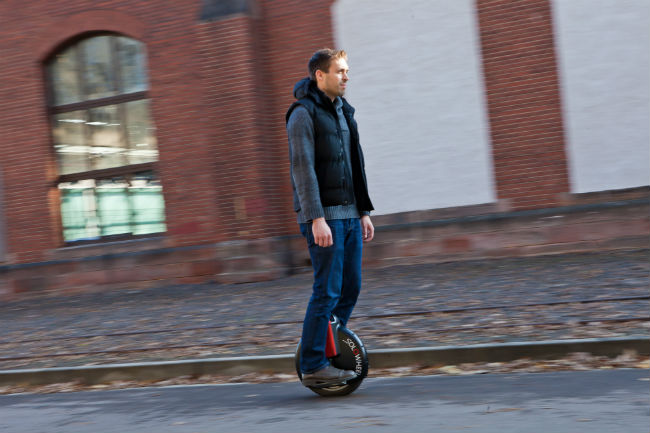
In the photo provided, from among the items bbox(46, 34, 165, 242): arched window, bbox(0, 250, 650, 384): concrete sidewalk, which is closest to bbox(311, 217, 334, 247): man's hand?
bbox(0, 250, 650, 384): concrete sidewalk

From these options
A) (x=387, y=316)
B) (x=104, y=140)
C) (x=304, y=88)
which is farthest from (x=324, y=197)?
(x=104, y=140)

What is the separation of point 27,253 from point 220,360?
7916 millimetres

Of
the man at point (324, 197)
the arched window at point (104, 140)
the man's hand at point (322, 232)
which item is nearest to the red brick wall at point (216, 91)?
the arched window at point (104, 140)

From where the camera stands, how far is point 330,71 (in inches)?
183

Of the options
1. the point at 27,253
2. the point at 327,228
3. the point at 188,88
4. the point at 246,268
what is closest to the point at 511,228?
the point at 246,268

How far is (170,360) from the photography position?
21.3 feet

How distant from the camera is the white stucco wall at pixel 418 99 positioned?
10922 mm

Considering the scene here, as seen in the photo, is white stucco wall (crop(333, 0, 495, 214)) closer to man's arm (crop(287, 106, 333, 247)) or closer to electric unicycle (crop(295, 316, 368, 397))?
electric unicycle (crop(295, 316, 368, 397))

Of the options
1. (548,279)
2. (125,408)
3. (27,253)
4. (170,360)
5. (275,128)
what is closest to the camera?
(125,408)

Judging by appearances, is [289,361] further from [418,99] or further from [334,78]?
[418,99]

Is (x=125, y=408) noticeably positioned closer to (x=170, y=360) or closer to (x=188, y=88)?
(x=170, y=360)

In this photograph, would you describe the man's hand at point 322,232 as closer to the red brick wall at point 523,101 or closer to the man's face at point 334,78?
the man's face at point 334,78

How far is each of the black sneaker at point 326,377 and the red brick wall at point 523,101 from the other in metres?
6.65

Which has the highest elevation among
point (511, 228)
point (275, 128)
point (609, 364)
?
point (275, 128)
